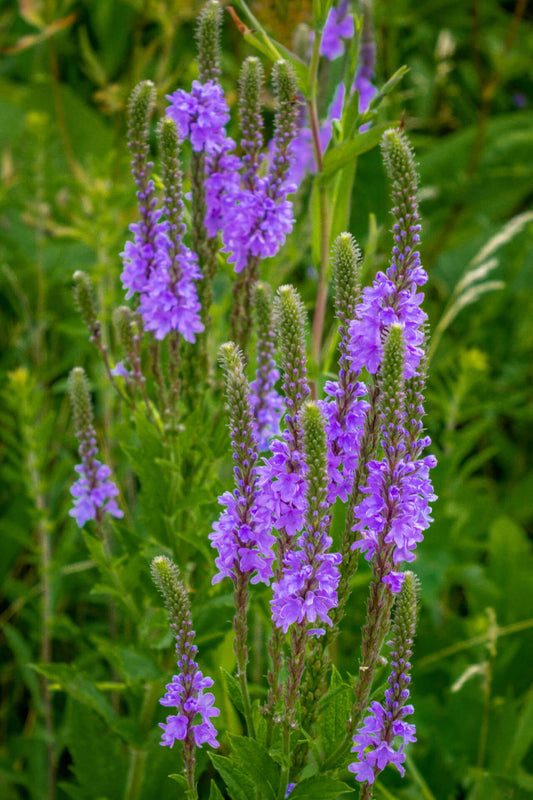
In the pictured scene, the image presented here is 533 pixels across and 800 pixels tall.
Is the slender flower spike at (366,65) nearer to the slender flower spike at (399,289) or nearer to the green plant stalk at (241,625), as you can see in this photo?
the slender flower spike at (399,289)

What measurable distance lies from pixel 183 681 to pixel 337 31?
1.89 meters

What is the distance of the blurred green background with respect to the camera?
2.02 meters

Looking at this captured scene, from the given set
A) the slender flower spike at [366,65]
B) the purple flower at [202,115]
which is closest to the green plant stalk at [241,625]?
the purple flower at [202,115]

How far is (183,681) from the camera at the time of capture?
1.17 metres

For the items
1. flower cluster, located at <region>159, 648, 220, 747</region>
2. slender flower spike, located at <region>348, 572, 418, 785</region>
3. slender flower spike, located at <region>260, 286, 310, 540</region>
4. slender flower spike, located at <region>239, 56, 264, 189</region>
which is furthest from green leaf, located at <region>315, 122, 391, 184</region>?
flower cluster, located at <region>159, 648, 220, 747</region>

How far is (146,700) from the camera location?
1711 mm

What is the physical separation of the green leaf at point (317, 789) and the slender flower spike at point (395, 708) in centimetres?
4

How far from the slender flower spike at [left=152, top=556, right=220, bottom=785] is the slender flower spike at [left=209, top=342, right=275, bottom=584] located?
0.20 ft

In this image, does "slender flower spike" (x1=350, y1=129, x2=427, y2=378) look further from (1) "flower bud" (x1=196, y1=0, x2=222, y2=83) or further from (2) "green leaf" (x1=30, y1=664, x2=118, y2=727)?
(2) "green leaf" (x1=30, y1=664, x2=118, y2=727)

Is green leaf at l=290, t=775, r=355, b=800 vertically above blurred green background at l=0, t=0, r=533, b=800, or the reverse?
blurred green background at l=0, t=0, r=533, b=800

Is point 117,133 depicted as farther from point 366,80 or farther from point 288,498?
point 288,498

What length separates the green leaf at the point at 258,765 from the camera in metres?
1.15

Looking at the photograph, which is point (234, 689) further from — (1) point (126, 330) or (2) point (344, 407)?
(1) point (126, 330)

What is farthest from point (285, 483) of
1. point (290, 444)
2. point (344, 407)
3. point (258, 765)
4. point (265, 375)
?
point (265, 375)
